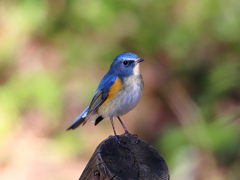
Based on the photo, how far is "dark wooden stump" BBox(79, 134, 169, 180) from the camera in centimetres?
176

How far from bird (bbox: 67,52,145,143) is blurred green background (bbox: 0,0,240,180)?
1.34 meters

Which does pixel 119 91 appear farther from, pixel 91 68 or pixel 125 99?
pixel 91 68

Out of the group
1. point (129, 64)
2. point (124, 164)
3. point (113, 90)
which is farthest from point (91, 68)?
point (124, 164)

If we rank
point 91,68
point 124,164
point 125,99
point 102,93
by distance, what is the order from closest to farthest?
point 124,164 < point 125,99 < point 102,93 < point 91,68

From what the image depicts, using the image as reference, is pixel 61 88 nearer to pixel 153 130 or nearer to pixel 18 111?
pixel 18 111

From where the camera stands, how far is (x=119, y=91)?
3.10 meters

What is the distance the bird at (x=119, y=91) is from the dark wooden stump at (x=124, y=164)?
106 centimetres

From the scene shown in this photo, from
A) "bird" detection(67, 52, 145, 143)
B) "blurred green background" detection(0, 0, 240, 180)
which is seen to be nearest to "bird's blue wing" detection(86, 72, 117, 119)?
"bird" detection(67, 52, 145, 143)

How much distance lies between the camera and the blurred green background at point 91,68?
15.6ft

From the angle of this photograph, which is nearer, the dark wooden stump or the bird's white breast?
the dark wooden stump

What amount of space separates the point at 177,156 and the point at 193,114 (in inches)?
26.3

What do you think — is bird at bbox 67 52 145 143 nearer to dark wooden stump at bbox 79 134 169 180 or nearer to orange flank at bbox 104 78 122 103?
orange flank at bbox 104 78 122 103

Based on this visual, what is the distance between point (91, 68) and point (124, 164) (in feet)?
11.3


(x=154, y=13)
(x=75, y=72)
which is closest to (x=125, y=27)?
(x=154, y=13)
